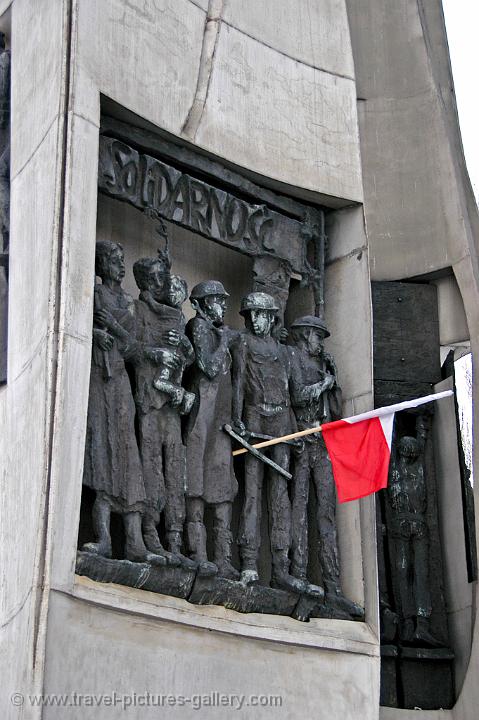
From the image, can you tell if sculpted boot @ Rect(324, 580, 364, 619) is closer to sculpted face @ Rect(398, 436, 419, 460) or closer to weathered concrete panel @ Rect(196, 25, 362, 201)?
sculpted face @ Rect(398, 436, 419, 460)

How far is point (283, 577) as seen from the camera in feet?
31.7

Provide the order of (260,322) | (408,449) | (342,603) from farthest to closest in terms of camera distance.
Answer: (408,449)
(260,322)
(342,603)

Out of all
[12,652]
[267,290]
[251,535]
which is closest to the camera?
[12,652]

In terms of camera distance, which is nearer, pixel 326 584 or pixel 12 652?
pixel 12 652

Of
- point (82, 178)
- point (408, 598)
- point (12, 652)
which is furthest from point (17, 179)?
point (408, 598)

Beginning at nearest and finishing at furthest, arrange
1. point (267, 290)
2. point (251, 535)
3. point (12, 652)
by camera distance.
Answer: point (12, 652) → point (251, 535) → point (267, 290)

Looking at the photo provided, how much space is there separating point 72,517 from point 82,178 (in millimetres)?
1853

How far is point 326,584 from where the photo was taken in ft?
32.8

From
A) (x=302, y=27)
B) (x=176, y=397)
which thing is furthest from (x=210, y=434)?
(x=302, y=27)

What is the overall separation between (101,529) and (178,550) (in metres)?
0.55

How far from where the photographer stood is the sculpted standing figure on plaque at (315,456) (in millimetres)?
9938

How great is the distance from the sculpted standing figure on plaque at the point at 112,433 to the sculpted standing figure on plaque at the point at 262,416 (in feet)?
2.78

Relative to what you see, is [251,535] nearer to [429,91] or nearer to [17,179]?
[17,179]

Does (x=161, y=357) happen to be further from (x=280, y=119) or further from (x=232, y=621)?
(x=280, y=119)
